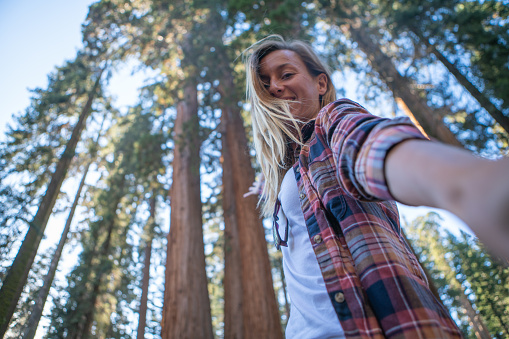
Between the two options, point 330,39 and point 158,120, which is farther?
point 330,39

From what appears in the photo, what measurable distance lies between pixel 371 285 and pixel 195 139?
886 centimetres

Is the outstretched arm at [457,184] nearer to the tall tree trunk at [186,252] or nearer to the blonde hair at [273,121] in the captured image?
the blonde hair at [273,121]

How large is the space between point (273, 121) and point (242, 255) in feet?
18.3

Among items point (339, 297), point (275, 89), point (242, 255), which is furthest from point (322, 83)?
point (242, 255)

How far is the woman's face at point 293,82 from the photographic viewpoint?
1778 millimetres

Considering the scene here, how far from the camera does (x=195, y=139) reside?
30.9ft

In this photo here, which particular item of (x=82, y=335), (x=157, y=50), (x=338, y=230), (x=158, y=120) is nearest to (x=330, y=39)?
(x=157, y=50)

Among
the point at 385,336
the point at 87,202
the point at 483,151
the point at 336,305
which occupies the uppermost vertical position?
the point at 87,202

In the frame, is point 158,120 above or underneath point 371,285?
above

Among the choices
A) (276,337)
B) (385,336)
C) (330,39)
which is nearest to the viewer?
(385,336)

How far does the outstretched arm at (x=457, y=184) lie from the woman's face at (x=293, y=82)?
3.63ft

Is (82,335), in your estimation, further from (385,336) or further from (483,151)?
(483,151)

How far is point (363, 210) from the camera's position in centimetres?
108

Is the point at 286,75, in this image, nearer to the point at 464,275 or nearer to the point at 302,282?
the point at 302,282
